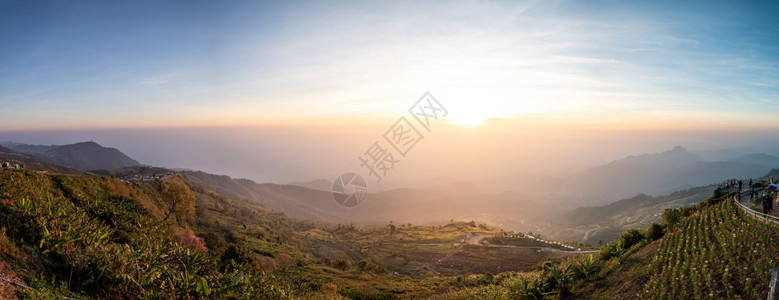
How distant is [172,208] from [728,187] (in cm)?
4581

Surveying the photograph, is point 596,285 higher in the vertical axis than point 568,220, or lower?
higher

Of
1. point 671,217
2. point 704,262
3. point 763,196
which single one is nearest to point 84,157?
point 671,217

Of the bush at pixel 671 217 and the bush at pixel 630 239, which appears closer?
the bush at pixel 671 217

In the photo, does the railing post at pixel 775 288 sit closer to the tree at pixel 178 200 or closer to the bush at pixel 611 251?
the bush at pixel 611 251

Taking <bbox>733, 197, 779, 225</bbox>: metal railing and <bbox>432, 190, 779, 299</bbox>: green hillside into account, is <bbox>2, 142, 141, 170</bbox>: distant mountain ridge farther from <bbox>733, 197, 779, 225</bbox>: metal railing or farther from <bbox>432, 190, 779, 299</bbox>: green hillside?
<bbox>733, 197, 779, 225</bbox>: metal railing

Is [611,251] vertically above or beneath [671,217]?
beneath

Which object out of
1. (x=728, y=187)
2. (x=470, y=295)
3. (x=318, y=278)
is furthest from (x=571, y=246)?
(x=318, y=278)

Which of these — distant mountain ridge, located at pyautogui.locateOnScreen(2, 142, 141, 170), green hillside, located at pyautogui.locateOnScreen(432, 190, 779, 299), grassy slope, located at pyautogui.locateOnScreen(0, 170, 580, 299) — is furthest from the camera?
distant mountain ridge, located at pyautogui.locateOnScreen(2, 142, 141, 170)

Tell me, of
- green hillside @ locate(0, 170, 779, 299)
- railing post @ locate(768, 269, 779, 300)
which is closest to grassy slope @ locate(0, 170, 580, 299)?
green hillside @ locate(0, 170, 779, 299)

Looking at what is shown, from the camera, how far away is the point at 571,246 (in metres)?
48.9

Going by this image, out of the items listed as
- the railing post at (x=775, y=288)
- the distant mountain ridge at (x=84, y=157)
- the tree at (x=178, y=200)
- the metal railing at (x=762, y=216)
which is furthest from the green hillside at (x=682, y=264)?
the distant mountain ridge at (x=84, y=157)

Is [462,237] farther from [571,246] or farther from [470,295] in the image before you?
[470,295]

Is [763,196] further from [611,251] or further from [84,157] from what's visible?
[84,157]

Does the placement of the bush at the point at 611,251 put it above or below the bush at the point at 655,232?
below
